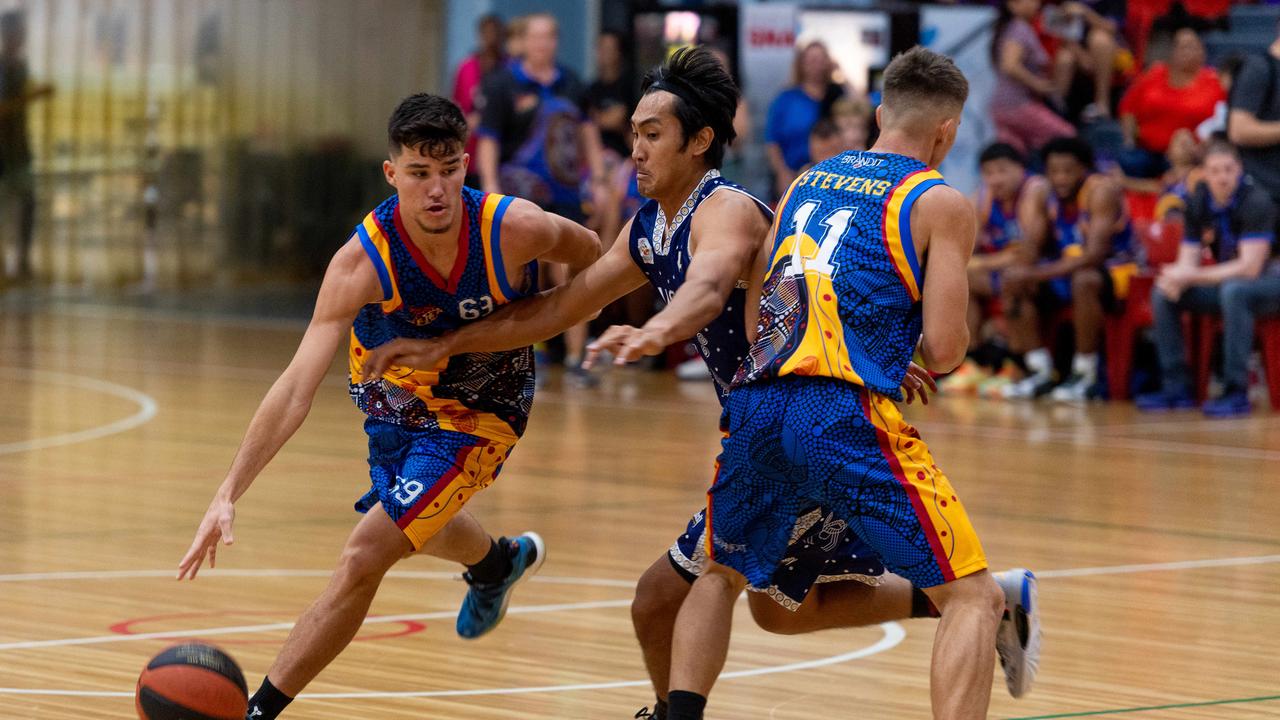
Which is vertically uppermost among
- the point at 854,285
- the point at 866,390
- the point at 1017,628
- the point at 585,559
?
the point at 854,285

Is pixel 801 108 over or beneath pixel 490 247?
over

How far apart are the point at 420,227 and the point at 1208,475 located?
5720 millimetres

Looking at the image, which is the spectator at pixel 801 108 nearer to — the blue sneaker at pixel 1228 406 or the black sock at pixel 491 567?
the blue sneaker at pixel 1228 406

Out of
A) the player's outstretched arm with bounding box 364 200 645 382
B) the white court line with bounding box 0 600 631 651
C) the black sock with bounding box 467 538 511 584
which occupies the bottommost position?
the white court line with bounding box 0 600 631 651

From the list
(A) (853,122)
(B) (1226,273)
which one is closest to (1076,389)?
(B) (1226,273)

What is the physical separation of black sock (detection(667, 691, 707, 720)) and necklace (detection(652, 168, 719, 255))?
103 centimetres

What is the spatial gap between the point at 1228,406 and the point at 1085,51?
157 inches

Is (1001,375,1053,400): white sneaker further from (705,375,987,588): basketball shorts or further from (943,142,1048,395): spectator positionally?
(705,375,987,588): basketball shorts

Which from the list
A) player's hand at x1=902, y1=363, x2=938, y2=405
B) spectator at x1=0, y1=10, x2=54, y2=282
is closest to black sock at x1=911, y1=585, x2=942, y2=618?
player's hand at x1=902, y1=363, x2=938, y2=405

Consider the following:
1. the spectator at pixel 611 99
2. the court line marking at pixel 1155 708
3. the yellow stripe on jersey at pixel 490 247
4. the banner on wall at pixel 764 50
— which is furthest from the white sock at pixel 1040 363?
the yellow stripe on jersey at pixel 490 247

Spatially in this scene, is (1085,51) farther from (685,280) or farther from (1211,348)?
(685,280)

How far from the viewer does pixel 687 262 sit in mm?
4391

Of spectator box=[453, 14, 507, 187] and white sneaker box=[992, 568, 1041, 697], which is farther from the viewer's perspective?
spectator box=[453, 14, 507, 187]

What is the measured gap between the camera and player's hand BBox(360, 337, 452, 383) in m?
4.74
